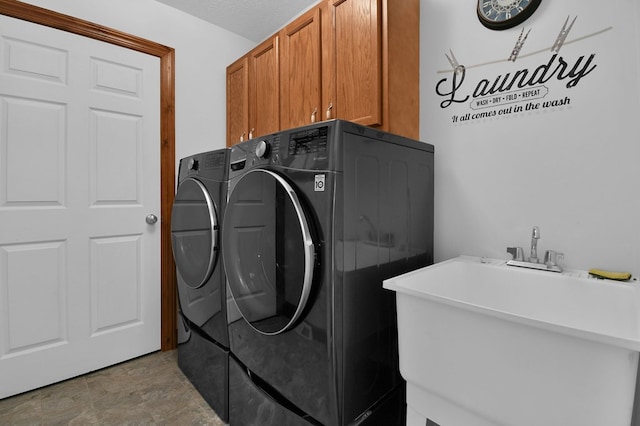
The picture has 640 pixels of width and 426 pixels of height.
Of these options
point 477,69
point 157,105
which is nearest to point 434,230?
point 477,69

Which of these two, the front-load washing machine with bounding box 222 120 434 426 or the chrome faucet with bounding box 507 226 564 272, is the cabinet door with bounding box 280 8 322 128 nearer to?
the front-load washing machine with bounding box 222 120 434 426

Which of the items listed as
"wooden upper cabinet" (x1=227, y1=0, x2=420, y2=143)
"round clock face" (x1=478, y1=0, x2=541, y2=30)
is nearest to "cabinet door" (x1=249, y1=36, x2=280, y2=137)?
"wooden upper cabinet" (x1=227, y1=0, x2=420, y2=143)

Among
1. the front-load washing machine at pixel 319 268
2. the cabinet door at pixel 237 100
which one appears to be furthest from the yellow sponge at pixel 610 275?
the cabinet door at pixel 237 100

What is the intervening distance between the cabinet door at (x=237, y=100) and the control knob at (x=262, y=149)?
1.21 m

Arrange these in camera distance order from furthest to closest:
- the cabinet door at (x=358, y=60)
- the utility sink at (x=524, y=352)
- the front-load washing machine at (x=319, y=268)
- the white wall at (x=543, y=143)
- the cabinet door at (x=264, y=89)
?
the cabinet door at (x=264, y=89) < the cabinet door at (x=358, y=60) < the white wall at (x=543, y=143) < the front-load washing machine at (x=319, y=268) < the utility sink at (x=524, y=352)

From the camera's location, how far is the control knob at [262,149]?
1.26 m

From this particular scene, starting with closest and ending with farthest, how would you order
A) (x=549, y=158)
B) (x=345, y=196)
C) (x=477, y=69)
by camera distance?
(x=345, y=196) < (x=549, y=158) < (x=477, y=69)

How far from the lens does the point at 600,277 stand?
1.11 metres

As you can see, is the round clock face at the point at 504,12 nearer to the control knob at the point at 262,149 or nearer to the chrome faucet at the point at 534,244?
the chrome faucet at the point at 534,244

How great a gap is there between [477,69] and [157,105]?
2.09 metres

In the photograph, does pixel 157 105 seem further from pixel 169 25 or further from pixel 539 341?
pixel 539 341

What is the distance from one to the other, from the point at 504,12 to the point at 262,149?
4.11 feet

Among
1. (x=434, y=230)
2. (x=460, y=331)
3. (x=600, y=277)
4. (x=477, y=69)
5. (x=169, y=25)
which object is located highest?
(x=169, y=25)

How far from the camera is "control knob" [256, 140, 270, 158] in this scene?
1.26 m
